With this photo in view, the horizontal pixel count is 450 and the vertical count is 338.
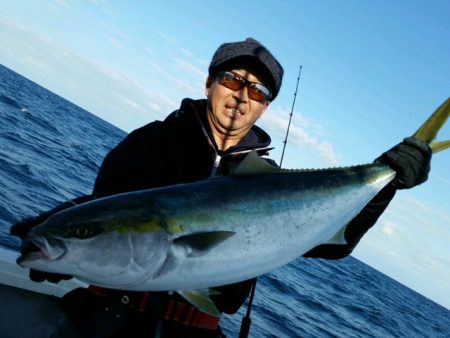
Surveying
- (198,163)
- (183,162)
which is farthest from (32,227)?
(198,163)

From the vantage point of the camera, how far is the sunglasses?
4070 mm

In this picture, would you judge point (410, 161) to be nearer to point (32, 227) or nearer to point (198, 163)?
point (198, 163)

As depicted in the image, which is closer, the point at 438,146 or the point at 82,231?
the point at 82,231

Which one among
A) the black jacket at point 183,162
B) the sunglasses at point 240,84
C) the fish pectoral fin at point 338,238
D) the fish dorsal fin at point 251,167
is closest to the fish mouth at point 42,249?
the black jacket at point 183,162

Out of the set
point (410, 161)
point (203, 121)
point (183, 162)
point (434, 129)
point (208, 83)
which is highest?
point (434, 129)

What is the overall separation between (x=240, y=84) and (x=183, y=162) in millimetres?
921

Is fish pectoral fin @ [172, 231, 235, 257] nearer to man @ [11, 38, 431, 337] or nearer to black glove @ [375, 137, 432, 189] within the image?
man @ [11, 38, 431, 337]

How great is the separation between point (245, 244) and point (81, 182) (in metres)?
21.7

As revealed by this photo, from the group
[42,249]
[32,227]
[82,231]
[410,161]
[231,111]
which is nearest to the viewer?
[42,249]

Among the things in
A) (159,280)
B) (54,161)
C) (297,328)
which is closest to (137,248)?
(159,280)

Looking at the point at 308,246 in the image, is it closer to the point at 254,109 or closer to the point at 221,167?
the point at 221,167

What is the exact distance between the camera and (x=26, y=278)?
561 cm

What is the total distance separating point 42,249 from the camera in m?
2.54

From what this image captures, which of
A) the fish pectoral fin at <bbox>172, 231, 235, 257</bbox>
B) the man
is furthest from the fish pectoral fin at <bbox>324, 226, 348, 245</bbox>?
the fish pectoral fin at <bbox>172, 231, 235, 257</bbox>
